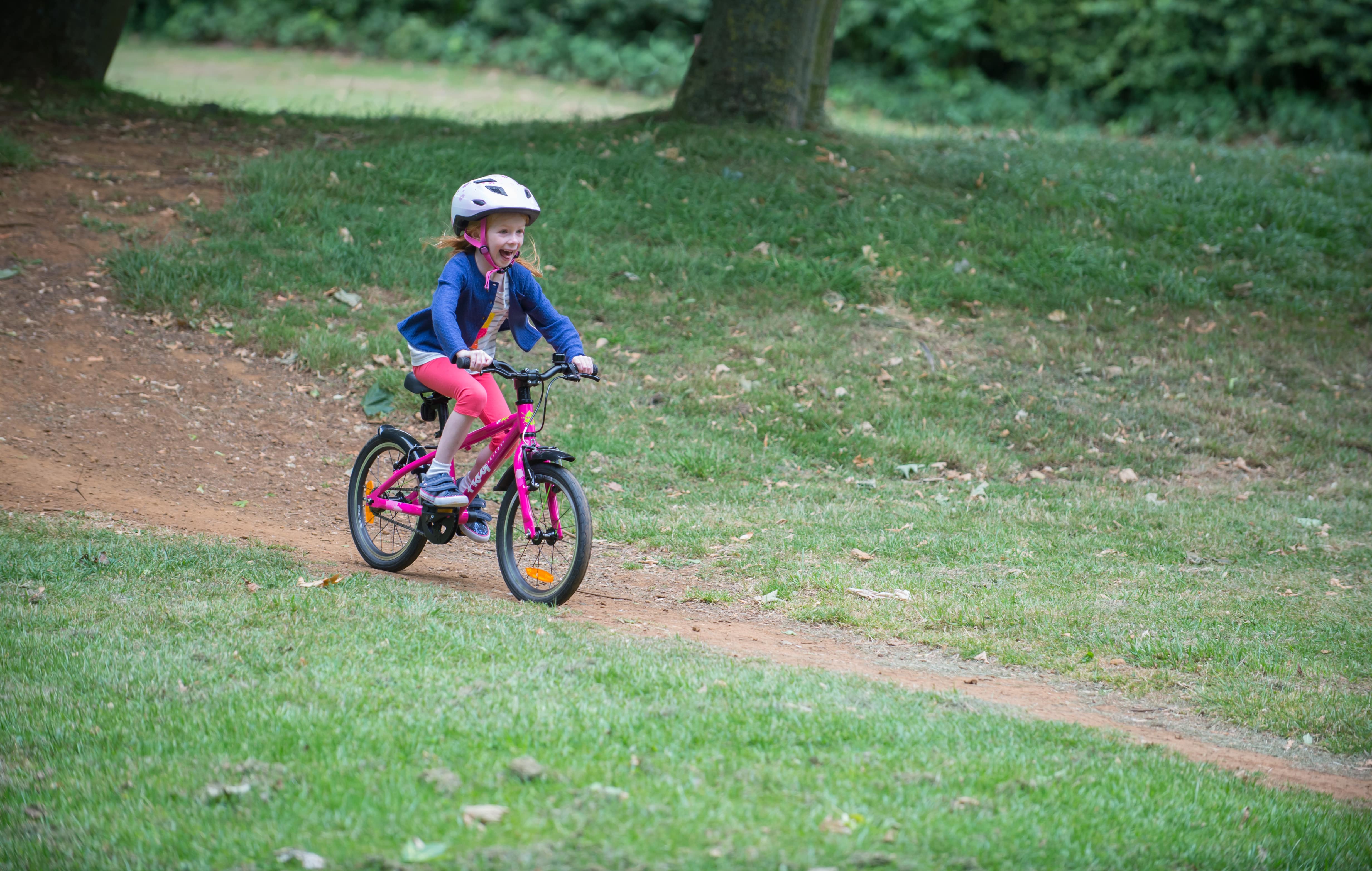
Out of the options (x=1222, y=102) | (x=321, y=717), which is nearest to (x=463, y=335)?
(x=321, y=717)

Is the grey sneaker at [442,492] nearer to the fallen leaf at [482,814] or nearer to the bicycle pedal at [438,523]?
the bicycle pedal at [438,523]

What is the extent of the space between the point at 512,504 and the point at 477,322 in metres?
0.94

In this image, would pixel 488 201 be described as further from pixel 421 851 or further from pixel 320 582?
pixel 421 851

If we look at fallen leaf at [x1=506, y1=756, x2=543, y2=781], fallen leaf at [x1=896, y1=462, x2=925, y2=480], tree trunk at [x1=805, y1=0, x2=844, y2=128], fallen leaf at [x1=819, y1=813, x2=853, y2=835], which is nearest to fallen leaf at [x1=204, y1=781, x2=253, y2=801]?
fallen leaf at [x1=506, y1=756, x2=543, y2=781]

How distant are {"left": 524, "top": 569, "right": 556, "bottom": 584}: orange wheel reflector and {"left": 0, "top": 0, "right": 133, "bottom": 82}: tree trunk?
1156 cm

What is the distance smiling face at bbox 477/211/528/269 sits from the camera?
229 inches

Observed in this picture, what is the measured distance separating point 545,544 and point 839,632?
1.59m

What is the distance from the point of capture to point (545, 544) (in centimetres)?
625

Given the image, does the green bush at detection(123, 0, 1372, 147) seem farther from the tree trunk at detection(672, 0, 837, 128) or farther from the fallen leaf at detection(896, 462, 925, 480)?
the fallen leaf at detection(896, 462, 925, 480)

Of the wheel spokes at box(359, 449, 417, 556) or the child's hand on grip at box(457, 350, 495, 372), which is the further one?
the wheel spokes at box(359, 449, 417, 556)

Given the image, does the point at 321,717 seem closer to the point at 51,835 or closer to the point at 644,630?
the point at 51,835

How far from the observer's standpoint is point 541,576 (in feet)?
19.8

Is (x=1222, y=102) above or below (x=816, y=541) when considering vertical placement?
above

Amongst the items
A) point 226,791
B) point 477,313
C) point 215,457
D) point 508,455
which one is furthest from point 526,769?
point 215,457
